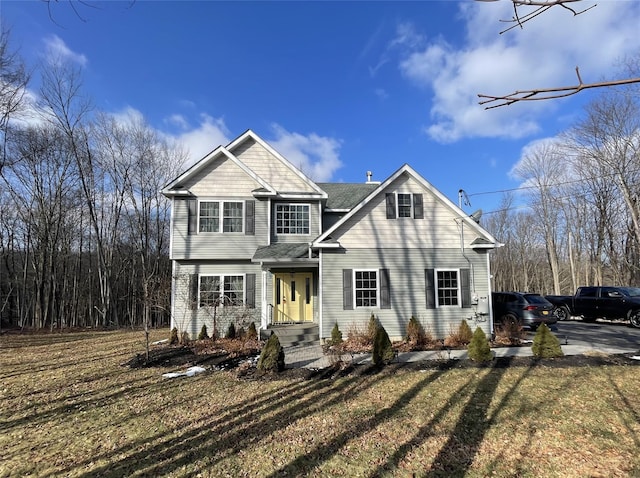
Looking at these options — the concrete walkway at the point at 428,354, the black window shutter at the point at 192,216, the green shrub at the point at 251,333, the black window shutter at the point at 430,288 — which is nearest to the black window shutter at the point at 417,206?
the black window shutter at the point at 430,288

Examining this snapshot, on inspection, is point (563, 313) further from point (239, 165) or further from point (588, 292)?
point (239, 165)

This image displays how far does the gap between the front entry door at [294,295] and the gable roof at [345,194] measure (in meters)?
3.39

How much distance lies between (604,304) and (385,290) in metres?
11.9

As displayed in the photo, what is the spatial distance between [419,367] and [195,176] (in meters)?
10.6

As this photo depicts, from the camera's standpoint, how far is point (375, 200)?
12312 mm

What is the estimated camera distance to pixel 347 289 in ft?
38.8

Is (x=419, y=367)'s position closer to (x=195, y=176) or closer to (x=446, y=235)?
(x=446, y=235)

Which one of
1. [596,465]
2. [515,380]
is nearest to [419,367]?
[515,380]

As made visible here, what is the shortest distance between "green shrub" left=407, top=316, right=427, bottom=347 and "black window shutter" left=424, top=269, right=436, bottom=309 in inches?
31.1

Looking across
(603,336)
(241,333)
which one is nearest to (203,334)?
(241,333)

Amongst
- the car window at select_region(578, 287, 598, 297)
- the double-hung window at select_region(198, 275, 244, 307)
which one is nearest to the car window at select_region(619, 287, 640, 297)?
the car window at select_region(578, 287, 598, 297)

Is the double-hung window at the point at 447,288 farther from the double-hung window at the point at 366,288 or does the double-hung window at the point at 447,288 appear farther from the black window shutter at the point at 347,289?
the black window shutter at the point at 347,289

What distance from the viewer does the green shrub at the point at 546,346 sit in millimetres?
8742

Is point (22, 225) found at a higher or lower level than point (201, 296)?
higher
